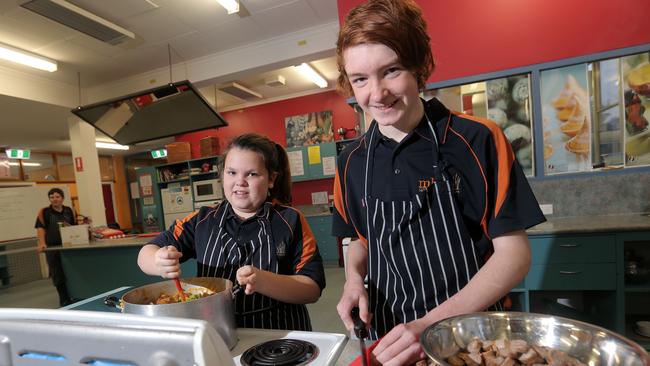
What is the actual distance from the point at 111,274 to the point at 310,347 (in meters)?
4.33

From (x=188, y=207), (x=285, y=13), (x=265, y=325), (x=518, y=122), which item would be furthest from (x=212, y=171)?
(x=265, y=325)

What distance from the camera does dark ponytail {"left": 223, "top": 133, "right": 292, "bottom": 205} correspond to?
1.29 meters

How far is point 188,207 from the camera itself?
7.06 metres

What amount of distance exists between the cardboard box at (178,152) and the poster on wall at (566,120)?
6421 millimetres

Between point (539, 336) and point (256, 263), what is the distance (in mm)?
884

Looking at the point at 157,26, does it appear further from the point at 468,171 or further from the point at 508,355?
the point at 508,355

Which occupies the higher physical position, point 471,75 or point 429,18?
point 429,18

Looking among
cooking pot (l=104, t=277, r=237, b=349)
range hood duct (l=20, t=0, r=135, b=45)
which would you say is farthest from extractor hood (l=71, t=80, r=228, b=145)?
cooking pot (l=104, t=277, r=237, b=349)

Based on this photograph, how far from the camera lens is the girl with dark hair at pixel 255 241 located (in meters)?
1.18

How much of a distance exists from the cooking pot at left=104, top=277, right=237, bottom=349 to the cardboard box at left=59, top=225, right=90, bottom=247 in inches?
168

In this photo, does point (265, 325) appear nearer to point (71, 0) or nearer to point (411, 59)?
point (411, 59)

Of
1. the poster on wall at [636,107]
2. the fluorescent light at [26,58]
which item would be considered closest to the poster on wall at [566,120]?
the poster on wall at [636,107]

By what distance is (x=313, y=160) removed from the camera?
638cm

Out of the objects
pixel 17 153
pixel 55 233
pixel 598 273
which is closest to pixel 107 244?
pixel 55 233
